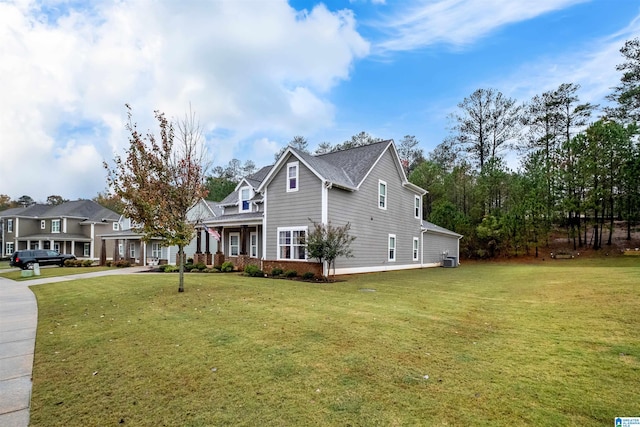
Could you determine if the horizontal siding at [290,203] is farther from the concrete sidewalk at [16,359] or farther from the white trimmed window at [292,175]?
the concrete sidewalk at [16,359]

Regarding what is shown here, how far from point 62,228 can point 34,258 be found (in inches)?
697

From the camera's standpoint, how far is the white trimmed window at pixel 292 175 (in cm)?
1784

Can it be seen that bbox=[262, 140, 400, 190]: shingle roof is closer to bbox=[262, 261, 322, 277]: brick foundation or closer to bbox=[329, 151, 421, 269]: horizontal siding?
bbox=[329, 151, 421, 269]: horizontal siding

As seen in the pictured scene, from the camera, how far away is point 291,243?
17922 mm

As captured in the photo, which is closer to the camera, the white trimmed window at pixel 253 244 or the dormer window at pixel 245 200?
the white trimmed window at pixel 253 244

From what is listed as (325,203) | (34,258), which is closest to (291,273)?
(325,203)

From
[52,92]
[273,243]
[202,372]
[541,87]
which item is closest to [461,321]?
[202,372]

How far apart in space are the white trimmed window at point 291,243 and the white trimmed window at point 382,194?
5843mm

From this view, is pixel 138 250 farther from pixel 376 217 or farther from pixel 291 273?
pixel 376 217

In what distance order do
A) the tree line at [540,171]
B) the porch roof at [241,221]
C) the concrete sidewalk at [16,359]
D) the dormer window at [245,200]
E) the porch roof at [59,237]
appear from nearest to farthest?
Answer: the concrete sidewalk at [16,359] → the porch roof at [241,221] → the dormer window at [245,200] → the tree line at [540,171] → the porch roof at [59,237]

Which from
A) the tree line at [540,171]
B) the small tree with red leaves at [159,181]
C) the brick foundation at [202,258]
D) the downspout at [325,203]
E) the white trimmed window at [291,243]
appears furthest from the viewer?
the tree line at [540,171]

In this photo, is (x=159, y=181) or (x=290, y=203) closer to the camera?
(x=159, y=181)

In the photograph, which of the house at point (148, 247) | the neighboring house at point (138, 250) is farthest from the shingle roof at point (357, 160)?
the neighboring house at point (138, 250)

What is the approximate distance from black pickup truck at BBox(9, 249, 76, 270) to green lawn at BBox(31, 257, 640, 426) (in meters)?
25.0
